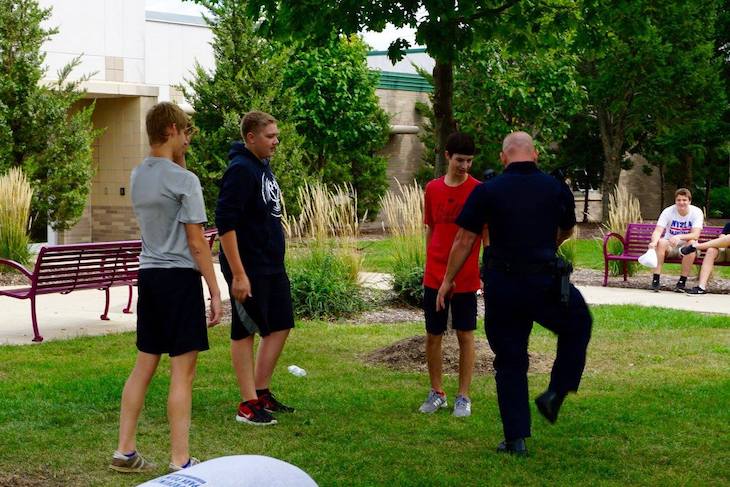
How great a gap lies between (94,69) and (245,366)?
16.7 metres

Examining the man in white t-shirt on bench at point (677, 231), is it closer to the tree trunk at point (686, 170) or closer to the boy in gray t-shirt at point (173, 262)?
the boy in gray t-shirt at point (173, 262)

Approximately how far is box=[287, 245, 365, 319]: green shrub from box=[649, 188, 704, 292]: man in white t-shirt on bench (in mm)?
4631

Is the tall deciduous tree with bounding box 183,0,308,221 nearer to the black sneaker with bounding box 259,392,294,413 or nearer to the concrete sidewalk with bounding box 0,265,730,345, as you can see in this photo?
the concrete sidewalk with bounding box 0,265,730,345

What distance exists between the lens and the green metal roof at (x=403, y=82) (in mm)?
32688

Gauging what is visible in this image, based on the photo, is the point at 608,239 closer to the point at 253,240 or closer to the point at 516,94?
the point at 253,240

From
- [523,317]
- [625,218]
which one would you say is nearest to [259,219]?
[523,317]

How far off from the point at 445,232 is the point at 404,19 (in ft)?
6.95

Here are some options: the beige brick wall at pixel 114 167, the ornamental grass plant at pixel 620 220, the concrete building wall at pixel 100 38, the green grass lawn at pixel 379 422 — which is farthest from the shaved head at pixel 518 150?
the beige brick wall at pixel 114 167

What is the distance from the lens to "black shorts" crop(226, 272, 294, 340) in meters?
6.81

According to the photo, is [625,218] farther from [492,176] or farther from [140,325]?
[140,325]

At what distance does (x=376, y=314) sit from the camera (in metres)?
12.2

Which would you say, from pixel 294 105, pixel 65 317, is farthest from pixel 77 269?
pixel 294 105

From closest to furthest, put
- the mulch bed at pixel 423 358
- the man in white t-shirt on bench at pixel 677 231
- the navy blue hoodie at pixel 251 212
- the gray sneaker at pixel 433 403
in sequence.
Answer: the navy blue hoodie at pixel 251 212
the gray sneaker at pixel 433 403
the mulch bed at pixel 423 358
the man in white t-shirt on bench at pixel 677 231

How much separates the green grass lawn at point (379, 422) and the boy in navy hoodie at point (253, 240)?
1.22 ft
